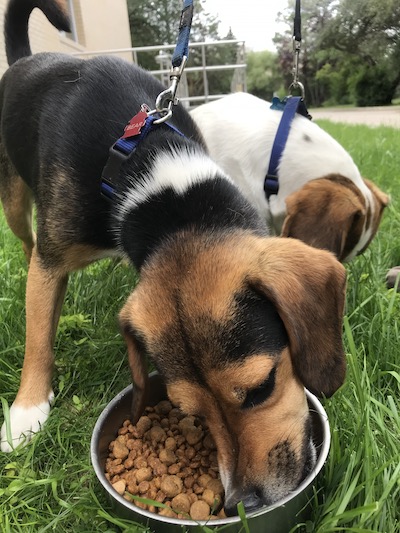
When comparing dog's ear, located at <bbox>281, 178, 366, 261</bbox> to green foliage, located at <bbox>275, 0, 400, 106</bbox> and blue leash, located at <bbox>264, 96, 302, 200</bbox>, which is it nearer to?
blue leash, located at <bbox>264, 96, 302, 200</bbox>

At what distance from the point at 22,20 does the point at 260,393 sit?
9.80 feet

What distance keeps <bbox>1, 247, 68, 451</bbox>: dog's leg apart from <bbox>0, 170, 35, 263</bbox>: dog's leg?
3.24 feet

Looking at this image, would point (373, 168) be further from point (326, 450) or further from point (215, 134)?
point (326, 450)

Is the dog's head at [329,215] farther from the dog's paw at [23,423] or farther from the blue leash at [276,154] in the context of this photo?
the dog's paw at [23,423]

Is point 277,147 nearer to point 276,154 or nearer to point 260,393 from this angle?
point 276,154

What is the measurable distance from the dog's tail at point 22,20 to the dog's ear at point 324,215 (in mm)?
1698

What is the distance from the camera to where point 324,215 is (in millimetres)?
2820

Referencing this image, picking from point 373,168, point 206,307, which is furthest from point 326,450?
point 373,168

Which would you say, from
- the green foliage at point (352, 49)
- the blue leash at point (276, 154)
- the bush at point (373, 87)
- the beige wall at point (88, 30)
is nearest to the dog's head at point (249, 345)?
the blue leash at point (276, 154)

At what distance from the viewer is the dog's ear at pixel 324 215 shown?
2803 mm

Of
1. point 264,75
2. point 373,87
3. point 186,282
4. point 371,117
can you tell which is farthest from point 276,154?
point 264,75

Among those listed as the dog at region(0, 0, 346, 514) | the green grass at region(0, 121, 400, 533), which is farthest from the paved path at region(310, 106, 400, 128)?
the dog at region(0, 0, 346, 514)

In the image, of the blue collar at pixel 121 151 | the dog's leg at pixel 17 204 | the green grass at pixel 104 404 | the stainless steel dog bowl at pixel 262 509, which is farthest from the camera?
the dog's leg at pixel 17 204

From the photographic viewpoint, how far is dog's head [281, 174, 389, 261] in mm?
2807
